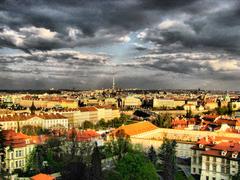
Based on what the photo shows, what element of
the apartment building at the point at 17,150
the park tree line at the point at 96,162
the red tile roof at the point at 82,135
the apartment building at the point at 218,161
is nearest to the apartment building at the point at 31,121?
the red tile roof at the point at 82,135

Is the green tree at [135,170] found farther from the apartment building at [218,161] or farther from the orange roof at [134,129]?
the orange roof at [134,129]

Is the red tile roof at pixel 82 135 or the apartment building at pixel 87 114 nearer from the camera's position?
the red tile roof at pixel 82 135

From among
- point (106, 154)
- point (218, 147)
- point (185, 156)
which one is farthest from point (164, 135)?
point (218, 147)

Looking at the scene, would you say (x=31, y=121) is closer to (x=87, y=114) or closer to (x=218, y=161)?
(x=87, y=114)

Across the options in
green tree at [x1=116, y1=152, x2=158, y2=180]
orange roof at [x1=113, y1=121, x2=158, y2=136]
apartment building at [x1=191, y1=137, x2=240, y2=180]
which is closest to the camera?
green tree at [x1=116, y1=152, x2=158, y2=180]

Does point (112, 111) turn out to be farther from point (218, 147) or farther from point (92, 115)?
point (218, 147)

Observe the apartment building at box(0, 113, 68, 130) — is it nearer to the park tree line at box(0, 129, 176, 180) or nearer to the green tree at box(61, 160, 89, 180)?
the park tree line at box(0, 129, 176, 180)

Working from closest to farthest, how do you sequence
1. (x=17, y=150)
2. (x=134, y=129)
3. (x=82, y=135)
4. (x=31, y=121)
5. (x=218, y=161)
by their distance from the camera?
1. (x=218, y=161)
2. (x=17, y=150)
3. (x=82, y=135)
4. (x=134, y=129)
5. (x=31, y=121)

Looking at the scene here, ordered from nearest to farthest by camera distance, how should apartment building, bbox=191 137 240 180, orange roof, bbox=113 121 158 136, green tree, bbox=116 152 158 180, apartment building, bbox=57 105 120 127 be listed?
1. green tree, bbox=116 152 158 180
2. apartment building, bbox=191 137 240 180
3. orange roof, bbox=113 121 158 136
4. apartment building, bbox=57 105 120 127

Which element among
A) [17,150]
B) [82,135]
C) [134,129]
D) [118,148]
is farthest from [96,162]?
[134,129]

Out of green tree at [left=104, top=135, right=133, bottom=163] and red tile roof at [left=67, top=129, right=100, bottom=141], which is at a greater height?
red tile roof at [left=67, top=129, right=100, bottom=141]

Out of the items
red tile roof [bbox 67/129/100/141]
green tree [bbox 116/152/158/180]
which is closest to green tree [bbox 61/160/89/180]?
green tree [bbox 116/152/158/180]
